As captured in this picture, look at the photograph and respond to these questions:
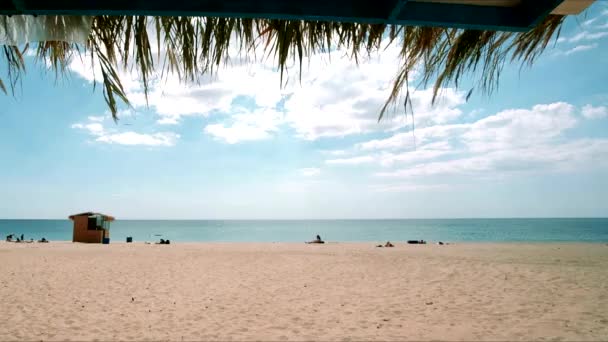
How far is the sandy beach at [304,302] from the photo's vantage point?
531cm

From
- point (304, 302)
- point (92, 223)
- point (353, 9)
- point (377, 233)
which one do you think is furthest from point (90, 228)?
point (377, 233)

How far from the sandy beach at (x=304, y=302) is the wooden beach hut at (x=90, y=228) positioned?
39.1 ft

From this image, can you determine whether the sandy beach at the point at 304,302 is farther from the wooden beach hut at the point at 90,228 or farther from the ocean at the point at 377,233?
the ocean at the point at 377,233


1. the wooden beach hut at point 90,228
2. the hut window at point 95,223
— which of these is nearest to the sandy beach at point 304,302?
the wooden beach hut at point 90,228

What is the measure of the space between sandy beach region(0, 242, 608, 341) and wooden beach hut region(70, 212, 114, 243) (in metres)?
11.9

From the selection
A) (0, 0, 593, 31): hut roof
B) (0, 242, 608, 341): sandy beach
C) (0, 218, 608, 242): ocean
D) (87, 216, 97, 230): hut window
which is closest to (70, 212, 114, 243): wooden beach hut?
(87, 216, 97, 230): hut window

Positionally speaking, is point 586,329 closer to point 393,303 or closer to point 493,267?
point 393,303

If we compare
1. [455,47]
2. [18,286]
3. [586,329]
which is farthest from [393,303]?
[18,286]

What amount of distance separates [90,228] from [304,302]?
20.3 metres

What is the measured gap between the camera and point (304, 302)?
707 cm

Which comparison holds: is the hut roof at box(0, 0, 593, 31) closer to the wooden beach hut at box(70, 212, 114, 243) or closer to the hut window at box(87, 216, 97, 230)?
the wooden beach hut at box(70, 212, 114, 243)

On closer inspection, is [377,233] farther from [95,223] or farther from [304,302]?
[304,302]

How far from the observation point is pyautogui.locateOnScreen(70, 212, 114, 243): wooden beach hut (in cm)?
2303

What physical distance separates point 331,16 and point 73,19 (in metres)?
1.30
